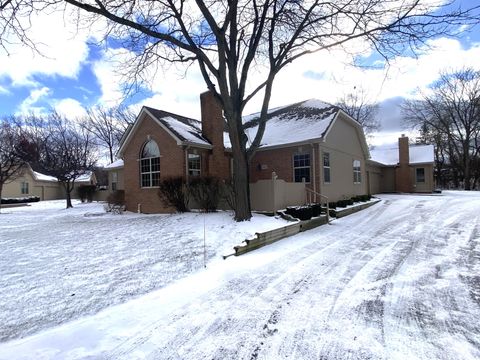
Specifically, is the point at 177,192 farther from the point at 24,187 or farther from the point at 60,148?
the point at 24,187

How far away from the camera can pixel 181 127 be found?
52.7ft

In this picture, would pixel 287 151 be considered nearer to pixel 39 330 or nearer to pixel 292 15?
pixel 292 15

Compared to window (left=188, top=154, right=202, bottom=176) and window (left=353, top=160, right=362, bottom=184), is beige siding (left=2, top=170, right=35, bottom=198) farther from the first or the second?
window (left=353, top=160, right=362, bottom=184)

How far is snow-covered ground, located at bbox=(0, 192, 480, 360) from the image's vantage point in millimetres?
3262

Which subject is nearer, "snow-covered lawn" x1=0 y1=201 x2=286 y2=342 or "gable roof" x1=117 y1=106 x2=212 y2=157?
"snow-covered lawn" x1=0 y1=201 x2=286 y2=342

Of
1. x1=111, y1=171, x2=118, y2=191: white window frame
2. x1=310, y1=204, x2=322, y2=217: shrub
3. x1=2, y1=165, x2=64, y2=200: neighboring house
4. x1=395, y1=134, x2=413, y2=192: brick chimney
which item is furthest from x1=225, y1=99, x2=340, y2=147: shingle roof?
x1=2, y1=165, x2=64, y2=200: neighboring house

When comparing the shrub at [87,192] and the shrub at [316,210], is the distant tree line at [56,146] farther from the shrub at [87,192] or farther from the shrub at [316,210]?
the shrub at [316,210]

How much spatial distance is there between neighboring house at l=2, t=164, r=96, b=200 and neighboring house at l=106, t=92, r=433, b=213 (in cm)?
2645

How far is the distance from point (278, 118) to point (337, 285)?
1573cm

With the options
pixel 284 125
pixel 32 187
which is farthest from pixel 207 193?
pixel 32 187

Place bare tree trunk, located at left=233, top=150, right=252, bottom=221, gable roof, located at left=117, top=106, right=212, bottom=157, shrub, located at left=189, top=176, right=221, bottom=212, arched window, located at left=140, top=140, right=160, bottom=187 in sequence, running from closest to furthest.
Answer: bare tree trunk, located at left=233, top=150, right=252, bottom=221 < shrub, located at left=189, top=176, right=221, bottom=212 < gable roof, located at left=117, top=106, right=212, bottom=157 < arched window, located at left=140, top=140, right=160, bottom=187

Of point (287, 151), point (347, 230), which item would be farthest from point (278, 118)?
point (347, 230)

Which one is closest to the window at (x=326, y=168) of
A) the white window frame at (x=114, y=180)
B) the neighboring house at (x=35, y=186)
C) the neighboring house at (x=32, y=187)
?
the white window frame at (x=114, y=180)

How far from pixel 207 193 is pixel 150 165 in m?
4.81
